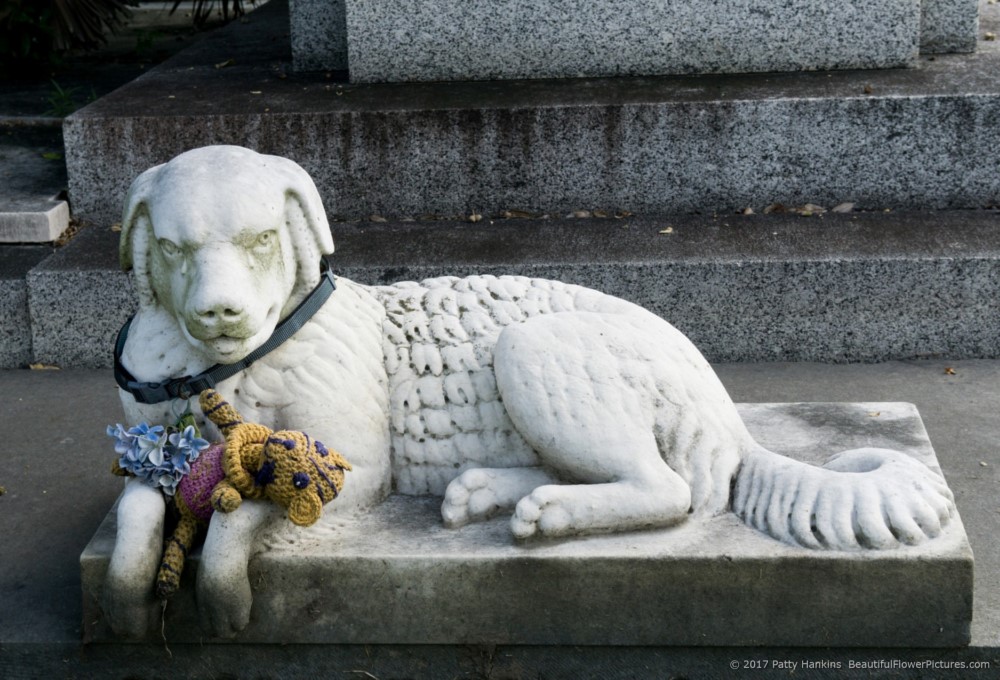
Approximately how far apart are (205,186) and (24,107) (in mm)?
5162

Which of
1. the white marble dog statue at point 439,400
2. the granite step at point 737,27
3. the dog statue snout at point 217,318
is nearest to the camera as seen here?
the dog statue snout at point 217,318

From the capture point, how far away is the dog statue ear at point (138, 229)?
10.6 feet

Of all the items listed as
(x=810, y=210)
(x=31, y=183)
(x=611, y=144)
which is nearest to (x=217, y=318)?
(x=611, y=144)

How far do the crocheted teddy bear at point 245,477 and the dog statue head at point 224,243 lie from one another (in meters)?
0.18

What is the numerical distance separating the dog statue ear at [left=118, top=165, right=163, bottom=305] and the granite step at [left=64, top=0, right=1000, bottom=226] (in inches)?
106

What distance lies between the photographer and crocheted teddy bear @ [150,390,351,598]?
10.5ft

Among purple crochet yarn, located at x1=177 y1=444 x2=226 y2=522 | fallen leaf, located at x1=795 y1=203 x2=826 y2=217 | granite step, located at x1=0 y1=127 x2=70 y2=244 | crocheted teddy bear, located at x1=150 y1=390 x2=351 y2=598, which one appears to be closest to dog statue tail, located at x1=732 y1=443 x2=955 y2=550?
crocheted teddy bear, located at x1=150 y1=390 x2=351 y2=598

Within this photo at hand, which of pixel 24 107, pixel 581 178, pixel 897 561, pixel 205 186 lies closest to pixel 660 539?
pixel 897 561

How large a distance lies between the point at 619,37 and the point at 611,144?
0.73m

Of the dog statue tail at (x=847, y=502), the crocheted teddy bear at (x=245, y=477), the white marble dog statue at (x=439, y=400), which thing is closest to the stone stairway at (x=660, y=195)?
the white marble dog statue at (x=439, y=400)

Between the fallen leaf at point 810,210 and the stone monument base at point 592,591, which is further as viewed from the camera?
the fallen leaf at point 810,210

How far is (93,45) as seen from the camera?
28.9ft

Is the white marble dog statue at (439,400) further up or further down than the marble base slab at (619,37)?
further down

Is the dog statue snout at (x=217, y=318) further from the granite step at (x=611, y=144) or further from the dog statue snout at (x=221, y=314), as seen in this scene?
the granite step at (x=611, y=144)
